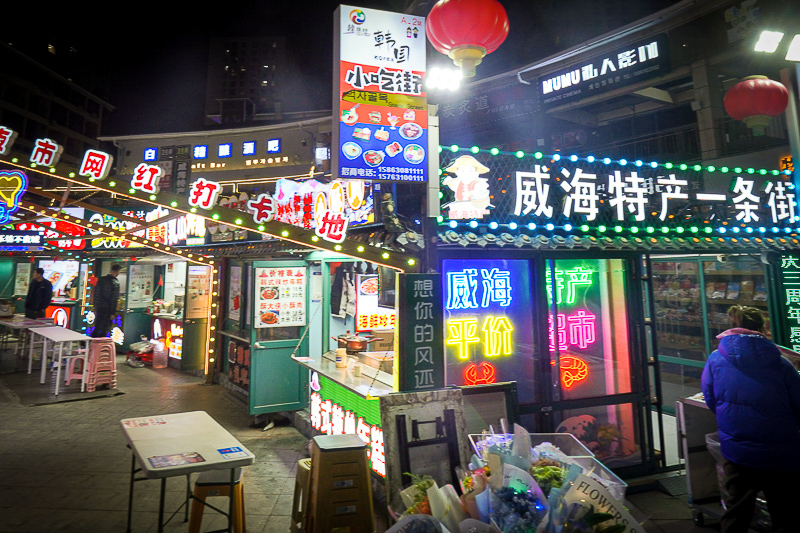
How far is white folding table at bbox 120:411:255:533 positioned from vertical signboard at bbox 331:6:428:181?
9.57 feet

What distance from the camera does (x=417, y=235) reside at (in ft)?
16.9

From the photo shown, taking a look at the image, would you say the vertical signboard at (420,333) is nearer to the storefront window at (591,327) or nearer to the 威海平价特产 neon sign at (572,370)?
the storefront window at (591,327)

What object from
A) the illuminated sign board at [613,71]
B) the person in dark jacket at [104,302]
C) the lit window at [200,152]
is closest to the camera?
the illuminated sign board at [613,71]

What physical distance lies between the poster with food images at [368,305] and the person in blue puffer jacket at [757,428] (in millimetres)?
5343

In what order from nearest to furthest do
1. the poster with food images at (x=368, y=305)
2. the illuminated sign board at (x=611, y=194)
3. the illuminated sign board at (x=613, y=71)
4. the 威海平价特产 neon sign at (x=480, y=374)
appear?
the illuminated sign board at (x=611, y=194) → the 威海平价特产 neon sign at (x=480, y=374) → the illuminated sign board at (x=613, y=71) → the poster with food images at (x=368, y=305)

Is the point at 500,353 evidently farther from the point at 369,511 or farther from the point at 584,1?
the point at 584,1

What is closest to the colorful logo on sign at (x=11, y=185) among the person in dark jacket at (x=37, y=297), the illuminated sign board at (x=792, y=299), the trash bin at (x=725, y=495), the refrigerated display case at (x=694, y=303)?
the person in dark jacket at (x=37, y=297)

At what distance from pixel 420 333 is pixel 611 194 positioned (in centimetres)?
363

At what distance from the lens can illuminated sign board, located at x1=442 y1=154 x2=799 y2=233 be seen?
539 cm

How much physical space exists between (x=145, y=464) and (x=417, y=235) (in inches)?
133

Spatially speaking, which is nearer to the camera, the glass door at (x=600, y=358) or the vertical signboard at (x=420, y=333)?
the vertical signboard at (x=420, y=333)

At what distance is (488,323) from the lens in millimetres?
5898

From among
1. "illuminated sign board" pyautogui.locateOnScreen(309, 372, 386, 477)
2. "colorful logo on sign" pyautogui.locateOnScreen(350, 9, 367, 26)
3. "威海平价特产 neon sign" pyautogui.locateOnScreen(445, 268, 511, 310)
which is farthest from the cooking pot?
"colorful logo on sign" pyautogui.locateOnScreen(350, 9, 367, 26)

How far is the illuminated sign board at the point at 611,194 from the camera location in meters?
5.39
